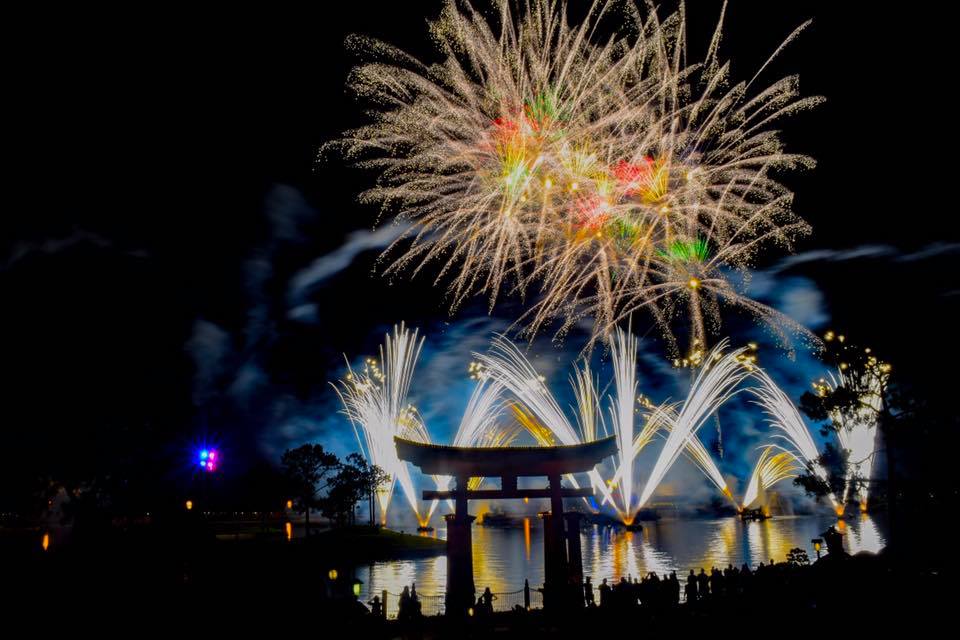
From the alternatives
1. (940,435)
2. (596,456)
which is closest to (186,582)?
(596,456)

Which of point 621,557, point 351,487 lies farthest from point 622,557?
point 351,487

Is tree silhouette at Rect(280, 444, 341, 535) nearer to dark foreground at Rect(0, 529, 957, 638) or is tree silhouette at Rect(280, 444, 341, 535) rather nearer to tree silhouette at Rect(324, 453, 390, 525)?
tree silhouette at Rect(324, 453, 390, 525)

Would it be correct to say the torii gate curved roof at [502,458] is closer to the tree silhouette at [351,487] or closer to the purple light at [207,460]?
the purple light at [207,460]

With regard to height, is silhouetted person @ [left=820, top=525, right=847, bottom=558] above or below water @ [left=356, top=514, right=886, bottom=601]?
above

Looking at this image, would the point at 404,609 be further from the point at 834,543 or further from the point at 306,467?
the point at 306,467

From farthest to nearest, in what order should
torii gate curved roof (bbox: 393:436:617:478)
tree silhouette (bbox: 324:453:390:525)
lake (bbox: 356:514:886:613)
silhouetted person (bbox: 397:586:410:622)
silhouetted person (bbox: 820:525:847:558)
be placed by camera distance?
Answer: 1. tree silhouette (bbox: 324:453:390:525)
2. lake (bbox: 356:514:886:613)
3. torii gate curved roof (bbox: 393:436:617:478)
4. silhouetted person (bbox: 820:525:847:558)
5. silhouetted person (bbox: 397:586:410:622)

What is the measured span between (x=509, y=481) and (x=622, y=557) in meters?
26.4

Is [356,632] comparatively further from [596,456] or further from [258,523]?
[258,523]

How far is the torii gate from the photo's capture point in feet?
69.4

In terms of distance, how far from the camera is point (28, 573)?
14.4 metres

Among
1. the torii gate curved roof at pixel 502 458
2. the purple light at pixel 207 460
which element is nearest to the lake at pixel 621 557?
the torii gate curved roof at pixel 502 458

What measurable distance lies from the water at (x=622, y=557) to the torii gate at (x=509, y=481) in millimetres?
6842

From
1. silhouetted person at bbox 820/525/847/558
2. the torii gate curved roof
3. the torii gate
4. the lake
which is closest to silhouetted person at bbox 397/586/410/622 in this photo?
the torii gate

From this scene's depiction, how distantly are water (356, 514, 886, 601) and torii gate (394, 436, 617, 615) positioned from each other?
22.4ft
